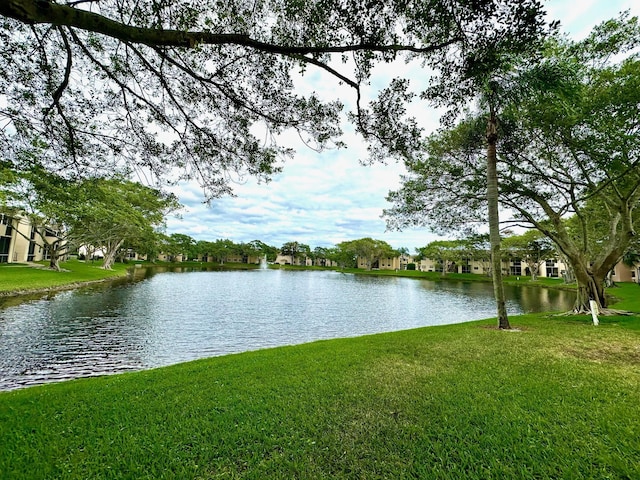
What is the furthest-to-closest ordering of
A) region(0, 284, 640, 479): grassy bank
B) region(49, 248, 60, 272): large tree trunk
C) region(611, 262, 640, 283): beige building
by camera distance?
region(611, 262, 640, 283): beige building < region(49, 248, 60, 272): large tree trunk < region(0, 284, 640, 479): grassy bank

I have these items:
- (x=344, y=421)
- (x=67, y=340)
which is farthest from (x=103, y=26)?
(x=67, y=340)

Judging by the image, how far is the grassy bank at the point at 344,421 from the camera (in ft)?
8.41

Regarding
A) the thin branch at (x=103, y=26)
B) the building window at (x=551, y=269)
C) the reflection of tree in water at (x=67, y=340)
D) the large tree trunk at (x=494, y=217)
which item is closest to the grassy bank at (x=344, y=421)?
the reflection of tree in water at (x=67, y=340)

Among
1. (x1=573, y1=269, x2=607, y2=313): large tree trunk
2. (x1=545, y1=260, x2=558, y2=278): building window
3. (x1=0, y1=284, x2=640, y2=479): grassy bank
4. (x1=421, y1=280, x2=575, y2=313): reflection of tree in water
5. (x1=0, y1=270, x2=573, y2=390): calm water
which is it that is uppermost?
(x1=545, y1=260, x2=558, y2=278): building window

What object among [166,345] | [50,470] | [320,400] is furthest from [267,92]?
[166,345]

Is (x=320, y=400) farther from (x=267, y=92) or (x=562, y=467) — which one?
(x=267, y=92)

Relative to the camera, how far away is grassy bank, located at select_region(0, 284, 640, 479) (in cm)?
256

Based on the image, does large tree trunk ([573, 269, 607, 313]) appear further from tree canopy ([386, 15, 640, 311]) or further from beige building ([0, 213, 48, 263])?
beige building ([0, 213, 48, 263])

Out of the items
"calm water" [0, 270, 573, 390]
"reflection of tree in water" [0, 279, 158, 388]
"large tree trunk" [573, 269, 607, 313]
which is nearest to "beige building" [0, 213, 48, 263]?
"calm water" [0, 270, 573, 390]

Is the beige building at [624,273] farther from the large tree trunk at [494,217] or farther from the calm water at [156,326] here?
the large tree trunk at [494,217]

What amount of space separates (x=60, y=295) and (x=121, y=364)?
14479 millimetres

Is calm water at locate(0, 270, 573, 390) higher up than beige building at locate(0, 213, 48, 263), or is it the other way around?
beige building at locate(0, 213, 48, 263)

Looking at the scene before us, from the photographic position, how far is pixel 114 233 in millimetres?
30906

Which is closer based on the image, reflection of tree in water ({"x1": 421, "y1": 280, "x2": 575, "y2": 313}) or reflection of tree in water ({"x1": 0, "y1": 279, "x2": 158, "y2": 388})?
reflection of tree in water ({"x1": 0, "y1": 279, "x2": 158, "y2": 388})
